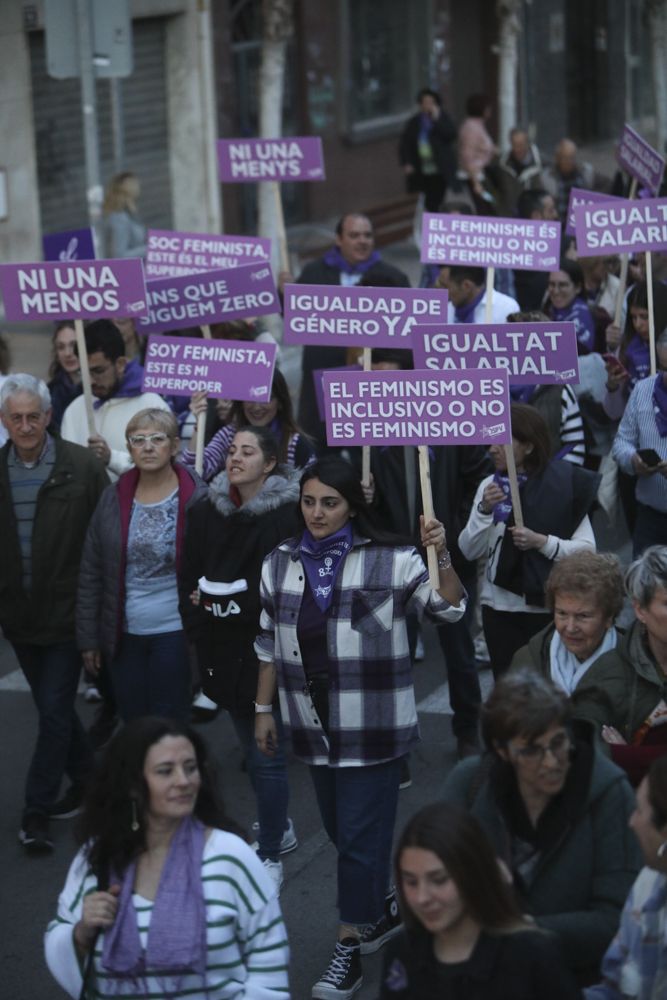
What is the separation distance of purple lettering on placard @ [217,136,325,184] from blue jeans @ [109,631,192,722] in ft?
17.8

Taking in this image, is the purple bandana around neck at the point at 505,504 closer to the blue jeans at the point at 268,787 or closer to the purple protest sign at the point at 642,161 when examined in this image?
the blue jeans at the point at 268,787

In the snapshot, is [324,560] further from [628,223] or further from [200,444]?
[628,223]

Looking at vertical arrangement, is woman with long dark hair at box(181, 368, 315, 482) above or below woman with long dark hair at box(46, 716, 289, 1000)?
above

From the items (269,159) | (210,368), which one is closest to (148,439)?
(210,368)

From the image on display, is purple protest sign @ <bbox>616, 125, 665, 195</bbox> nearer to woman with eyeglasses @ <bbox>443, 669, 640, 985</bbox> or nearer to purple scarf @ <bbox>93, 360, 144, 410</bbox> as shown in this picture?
purple scarf @ <bbox>93, 360, 144, 410</bbox>

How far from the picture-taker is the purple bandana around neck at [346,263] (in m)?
10.6

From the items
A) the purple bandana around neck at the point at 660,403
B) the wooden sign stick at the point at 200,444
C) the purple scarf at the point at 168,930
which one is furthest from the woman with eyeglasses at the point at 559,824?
the wooden sign stick at the point at 200,444

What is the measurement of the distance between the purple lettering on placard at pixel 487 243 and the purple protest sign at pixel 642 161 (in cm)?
242

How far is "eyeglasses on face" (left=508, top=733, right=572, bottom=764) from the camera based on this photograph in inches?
165

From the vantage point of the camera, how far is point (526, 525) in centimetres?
676

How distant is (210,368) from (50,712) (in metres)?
1.89

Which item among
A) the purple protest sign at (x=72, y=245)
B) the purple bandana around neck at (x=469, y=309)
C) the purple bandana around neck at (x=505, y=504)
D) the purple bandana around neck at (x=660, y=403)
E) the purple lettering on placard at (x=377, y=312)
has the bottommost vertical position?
the purple bandana around neck at (x=505, y=504)

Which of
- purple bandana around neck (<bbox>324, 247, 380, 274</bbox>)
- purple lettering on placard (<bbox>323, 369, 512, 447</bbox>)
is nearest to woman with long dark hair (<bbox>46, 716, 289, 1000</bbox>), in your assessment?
purple lettering on placard (<bbox>323, 369, 512, 447</bbox>)

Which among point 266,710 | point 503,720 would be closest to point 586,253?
point 266,710
